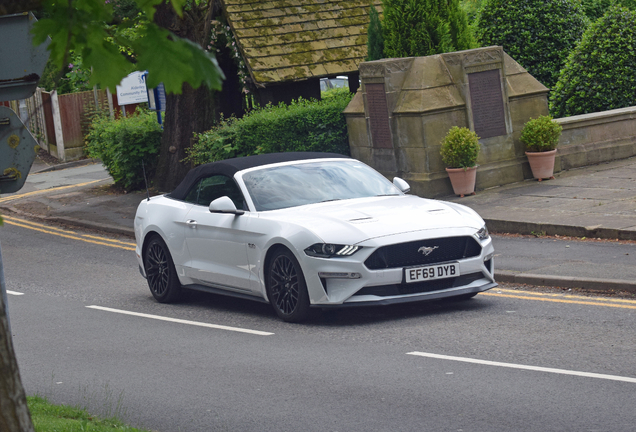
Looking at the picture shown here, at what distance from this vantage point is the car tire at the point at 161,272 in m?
10.7

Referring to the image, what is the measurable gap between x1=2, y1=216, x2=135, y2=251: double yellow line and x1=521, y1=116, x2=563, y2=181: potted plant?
7269 mm

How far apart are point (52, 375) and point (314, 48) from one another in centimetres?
1509

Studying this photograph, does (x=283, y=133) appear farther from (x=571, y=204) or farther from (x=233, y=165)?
(x=233, y=165)

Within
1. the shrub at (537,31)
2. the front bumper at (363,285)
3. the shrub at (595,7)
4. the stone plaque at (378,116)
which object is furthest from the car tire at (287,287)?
the shrub at (595,7)

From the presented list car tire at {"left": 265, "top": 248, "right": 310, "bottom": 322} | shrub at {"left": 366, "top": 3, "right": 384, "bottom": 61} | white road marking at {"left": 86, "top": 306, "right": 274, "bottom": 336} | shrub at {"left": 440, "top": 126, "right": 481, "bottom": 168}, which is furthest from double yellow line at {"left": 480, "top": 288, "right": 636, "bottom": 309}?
shrub at {"left": 366, "top": 3, "right": 384, "bottom": 61}

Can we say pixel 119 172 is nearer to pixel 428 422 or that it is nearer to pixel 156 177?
pixel 156 177

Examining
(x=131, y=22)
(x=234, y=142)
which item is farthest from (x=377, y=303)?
(x=234, y=142)

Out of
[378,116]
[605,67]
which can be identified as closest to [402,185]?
[378,116]

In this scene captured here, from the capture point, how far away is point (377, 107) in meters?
17.7

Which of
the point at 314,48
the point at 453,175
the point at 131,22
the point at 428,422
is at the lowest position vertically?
the point at 428,422

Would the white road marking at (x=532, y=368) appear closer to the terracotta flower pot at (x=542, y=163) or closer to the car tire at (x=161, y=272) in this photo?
the car tire at (x=161, y=272)

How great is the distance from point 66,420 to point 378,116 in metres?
12.4

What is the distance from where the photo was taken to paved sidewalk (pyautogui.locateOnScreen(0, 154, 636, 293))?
34.5ft

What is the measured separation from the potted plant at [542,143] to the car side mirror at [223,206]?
8.94m
